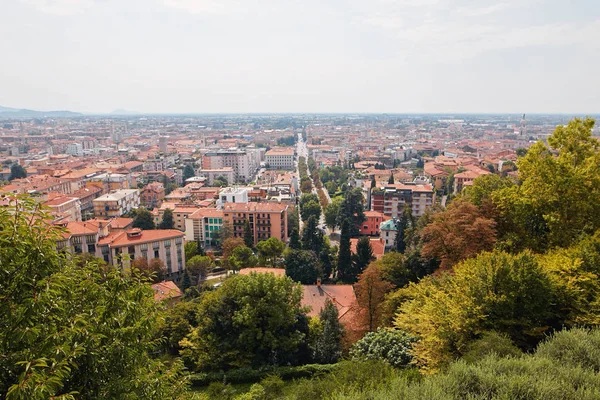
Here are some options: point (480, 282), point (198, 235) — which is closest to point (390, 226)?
point (198, 235)

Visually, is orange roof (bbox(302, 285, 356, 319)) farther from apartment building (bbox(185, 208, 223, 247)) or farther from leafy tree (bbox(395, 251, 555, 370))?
apartment building (bbox(185, 208, 223, 247))

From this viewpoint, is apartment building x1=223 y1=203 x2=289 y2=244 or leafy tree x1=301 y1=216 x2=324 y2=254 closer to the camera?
leafy tree x1=301 y1=216 x2=324 y2=254

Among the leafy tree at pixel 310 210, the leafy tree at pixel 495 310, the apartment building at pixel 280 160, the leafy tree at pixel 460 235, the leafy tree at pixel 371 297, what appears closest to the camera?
the leafy tree at pixel 495 310

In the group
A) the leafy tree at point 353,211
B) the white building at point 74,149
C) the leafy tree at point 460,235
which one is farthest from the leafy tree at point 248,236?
the white building at point 74,149

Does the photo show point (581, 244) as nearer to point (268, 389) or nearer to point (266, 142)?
point (268, 389)

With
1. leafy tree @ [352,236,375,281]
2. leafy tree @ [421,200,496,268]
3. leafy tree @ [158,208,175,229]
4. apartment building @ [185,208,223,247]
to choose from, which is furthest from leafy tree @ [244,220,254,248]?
leafy tree @ [421,200,496,268]

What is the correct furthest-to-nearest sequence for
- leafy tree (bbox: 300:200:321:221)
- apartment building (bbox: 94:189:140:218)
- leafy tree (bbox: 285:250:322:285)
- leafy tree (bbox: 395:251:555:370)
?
apartment building (bbox: 94:189:140:218), leafy tree (bbox: 300:200:321:221), leafy tree (bbox: 285:250:322:285), leafy tree (bbox: 395:251:555:370)

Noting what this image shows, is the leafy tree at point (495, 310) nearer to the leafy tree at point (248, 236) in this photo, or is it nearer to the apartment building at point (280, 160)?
the leafy tree at point (248, 236)
